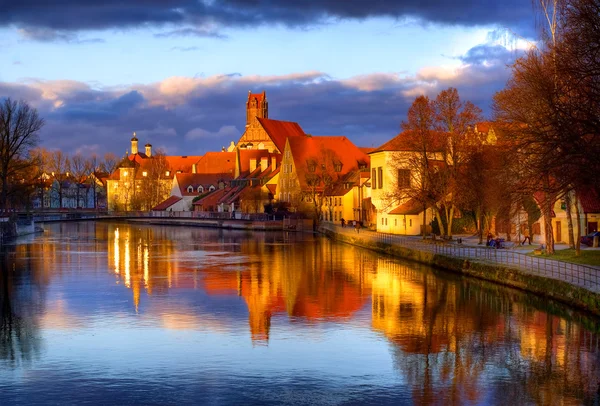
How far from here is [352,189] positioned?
85875 mm

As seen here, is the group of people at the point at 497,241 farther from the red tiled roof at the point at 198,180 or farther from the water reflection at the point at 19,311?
the red tiled roof at the point at 198,180

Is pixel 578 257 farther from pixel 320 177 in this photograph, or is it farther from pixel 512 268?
pixel 320 177

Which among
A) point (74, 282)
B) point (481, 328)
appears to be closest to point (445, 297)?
point (481, 328)

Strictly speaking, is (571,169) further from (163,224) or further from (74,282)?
(163,224)

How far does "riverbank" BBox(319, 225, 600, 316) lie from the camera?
27656 mm

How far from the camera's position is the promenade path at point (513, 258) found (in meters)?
29.2

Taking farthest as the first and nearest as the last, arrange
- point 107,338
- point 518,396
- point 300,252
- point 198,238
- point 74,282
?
1. point 198,238
2. point 300,252
3. point 74,282
4. point 107,338
5. point 518,396

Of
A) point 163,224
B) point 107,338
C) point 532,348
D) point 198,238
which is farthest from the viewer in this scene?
point 163,224

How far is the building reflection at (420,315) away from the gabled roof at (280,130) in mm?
89308

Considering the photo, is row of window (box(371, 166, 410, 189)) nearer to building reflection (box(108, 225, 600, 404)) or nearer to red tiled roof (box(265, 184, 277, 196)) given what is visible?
building reflection (box(108, 225, 600, 404))

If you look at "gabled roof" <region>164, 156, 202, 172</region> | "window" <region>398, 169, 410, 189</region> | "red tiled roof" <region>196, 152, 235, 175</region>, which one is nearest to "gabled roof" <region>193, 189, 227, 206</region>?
"red tiled roof" <region>196, 152, 235, 175</region>

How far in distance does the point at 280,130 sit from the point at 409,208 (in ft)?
289

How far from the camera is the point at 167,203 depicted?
134 metres

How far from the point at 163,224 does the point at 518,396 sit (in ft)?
345
